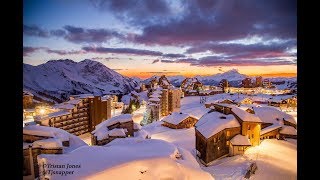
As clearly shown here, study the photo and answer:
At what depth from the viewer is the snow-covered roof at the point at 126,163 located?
4.24 m

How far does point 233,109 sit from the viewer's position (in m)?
9.83

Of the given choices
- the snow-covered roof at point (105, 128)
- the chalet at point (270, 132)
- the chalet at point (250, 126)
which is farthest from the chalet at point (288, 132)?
the snow-covered roof at point (105, 128)

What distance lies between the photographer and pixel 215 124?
9.06 m

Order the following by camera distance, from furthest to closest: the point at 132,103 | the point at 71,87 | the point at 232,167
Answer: the point at 132,103
the point at 71,87
the point at 232,167

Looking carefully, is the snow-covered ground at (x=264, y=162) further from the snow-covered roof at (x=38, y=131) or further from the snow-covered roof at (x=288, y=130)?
the snow-covered roof at (x=38, y=131)

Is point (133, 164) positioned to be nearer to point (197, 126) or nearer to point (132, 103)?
point (197, 126)

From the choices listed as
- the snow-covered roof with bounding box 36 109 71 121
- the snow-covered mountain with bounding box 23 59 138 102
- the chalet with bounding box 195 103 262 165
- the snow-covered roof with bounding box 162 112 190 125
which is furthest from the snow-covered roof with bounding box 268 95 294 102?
the snow-covered roof with bounding box 36 109 71 121

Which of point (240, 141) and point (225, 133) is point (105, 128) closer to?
point (225, 133)

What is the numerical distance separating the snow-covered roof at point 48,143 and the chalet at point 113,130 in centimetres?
263
